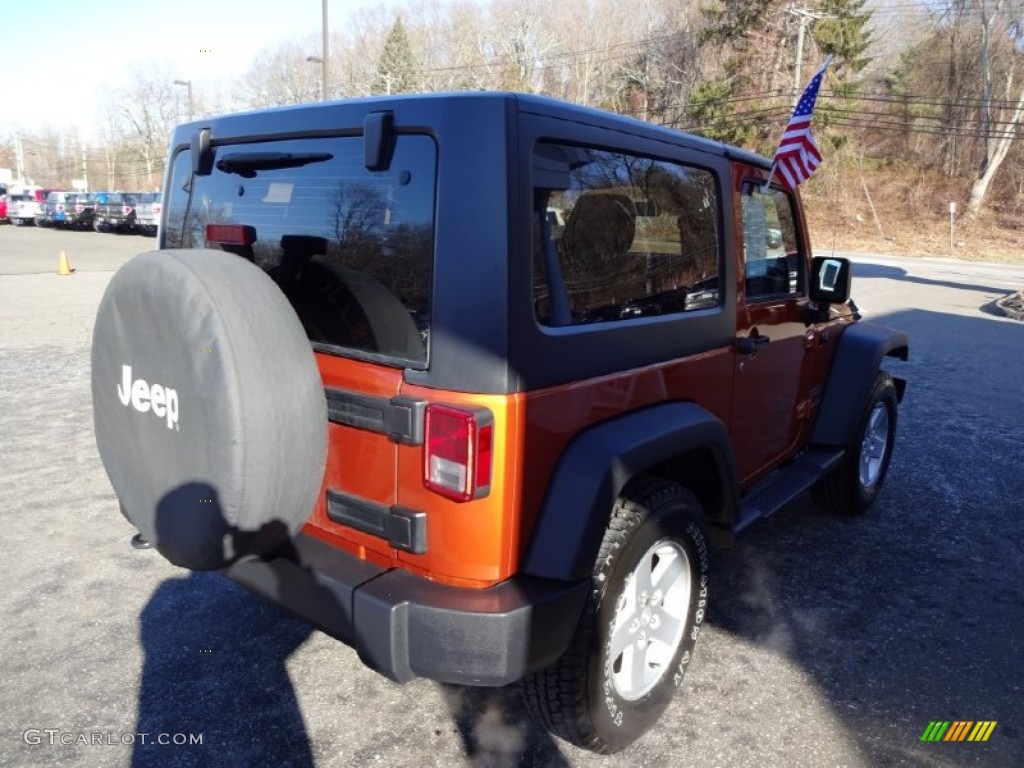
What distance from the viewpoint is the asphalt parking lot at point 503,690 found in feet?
8.04

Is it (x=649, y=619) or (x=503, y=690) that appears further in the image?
(x=503, y=690)

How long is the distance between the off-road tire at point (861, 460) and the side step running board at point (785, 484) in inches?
8.0

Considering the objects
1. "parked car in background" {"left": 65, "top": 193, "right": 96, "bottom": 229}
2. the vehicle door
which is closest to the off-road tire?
the vehicle door

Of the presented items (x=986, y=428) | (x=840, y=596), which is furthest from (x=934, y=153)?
(x=840, y=596)

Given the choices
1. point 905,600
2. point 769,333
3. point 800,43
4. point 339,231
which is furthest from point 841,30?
point 339,231

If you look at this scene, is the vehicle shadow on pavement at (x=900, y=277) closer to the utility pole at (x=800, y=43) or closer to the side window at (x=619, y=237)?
the utility pole at (x=800, y=43)

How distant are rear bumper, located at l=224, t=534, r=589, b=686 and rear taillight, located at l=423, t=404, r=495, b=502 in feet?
0.94

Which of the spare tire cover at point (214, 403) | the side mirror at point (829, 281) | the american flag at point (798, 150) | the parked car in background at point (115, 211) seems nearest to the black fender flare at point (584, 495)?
the spare tire cover at point (214, 403)

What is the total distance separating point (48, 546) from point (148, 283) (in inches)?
94.0

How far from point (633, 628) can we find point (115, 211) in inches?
1273

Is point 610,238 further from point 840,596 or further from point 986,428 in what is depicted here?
point 986,428

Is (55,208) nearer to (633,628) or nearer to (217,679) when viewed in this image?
(217,679)

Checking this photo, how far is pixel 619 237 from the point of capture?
7.86 feet

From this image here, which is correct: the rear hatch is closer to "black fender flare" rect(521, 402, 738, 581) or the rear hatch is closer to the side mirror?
"black fender flare" rect(521, 402, 738, 581)
